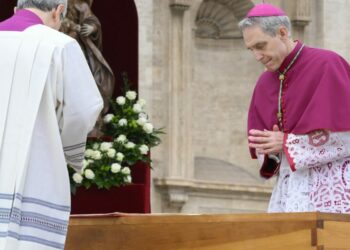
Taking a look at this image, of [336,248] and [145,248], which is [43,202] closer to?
[145,248]

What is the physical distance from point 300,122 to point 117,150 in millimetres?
6236

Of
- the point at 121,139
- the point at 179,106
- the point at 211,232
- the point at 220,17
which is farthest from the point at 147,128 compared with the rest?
the point at 211,232

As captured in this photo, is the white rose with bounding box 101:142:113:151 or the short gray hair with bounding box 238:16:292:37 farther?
the white rose with bounding box 101:142:113:151

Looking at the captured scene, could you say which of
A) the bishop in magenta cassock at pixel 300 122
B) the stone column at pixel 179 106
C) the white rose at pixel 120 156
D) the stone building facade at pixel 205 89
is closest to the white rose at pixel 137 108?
the white rose at pixel 120 156

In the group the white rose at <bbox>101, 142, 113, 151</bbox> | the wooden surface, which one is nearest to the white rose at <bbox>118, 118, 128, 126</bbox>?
the white rose at <bbox>101, 142, 113, 151</bbox>

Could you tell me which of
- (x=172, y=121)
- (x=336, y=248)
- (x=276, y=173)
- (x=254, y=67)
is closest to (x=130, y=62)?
(x=172, y=121)

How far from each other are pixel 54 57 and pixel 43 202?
22.6 inches

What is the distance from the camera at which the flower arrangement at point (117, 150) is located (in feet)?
40.4

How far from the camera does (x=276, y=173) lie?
6547 mm

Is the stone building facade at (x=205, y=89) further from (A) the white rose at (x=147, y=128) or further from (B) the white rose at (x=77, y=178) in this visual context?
(B) the white rose at (x=77, y=178)

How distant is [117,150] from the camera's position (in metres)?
12.5

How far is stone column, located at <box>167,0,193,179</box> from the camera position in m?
15.6

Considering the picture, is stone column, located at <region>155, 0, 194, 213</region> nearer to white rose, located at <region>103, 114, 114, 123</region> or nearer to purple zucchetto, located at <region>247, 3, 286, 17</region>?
white rose, located at <region>103, 114, 114, 123</region>

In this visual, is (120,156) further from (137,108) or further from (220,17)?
(220,17)
